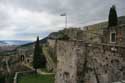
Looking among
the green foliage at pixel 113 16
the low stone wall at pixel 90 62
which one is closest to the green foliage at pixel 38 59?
the green foliage at pixel 113 16

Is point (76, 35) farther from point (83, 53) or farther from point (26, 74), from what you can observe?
point (83, 53)

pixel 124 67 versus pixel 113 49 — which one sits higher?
pixel 113 49

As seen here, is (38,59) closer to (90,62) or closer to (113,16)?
(113,16)

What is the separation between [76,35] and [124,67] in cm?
1638

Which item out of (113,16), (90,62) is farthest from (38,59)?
(90,62)

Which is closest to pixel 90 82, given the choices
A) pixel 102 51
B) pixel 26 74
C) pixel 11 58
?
pixel 102 51

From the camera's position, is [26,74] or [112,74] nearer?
[112,74]

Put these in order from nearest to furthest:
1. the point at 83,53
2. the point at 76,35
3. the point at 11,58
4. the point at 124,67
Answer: the point at 124,67
the point at 83,53
the point at 76,35
the point at 11,58

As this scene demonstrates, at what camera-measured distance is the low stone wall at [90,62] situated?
1151cm

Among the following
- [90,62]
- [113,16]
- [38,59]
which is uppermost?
[113,16]

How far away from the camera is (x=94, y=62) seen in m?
12.7

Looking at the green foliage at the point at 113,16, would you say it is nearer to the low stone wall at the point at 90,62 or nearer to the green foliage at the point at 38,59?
the green foliage at the point at 38,59

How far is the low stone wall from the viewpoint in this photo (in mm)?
11508

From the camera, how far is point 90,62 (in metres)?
12.9
